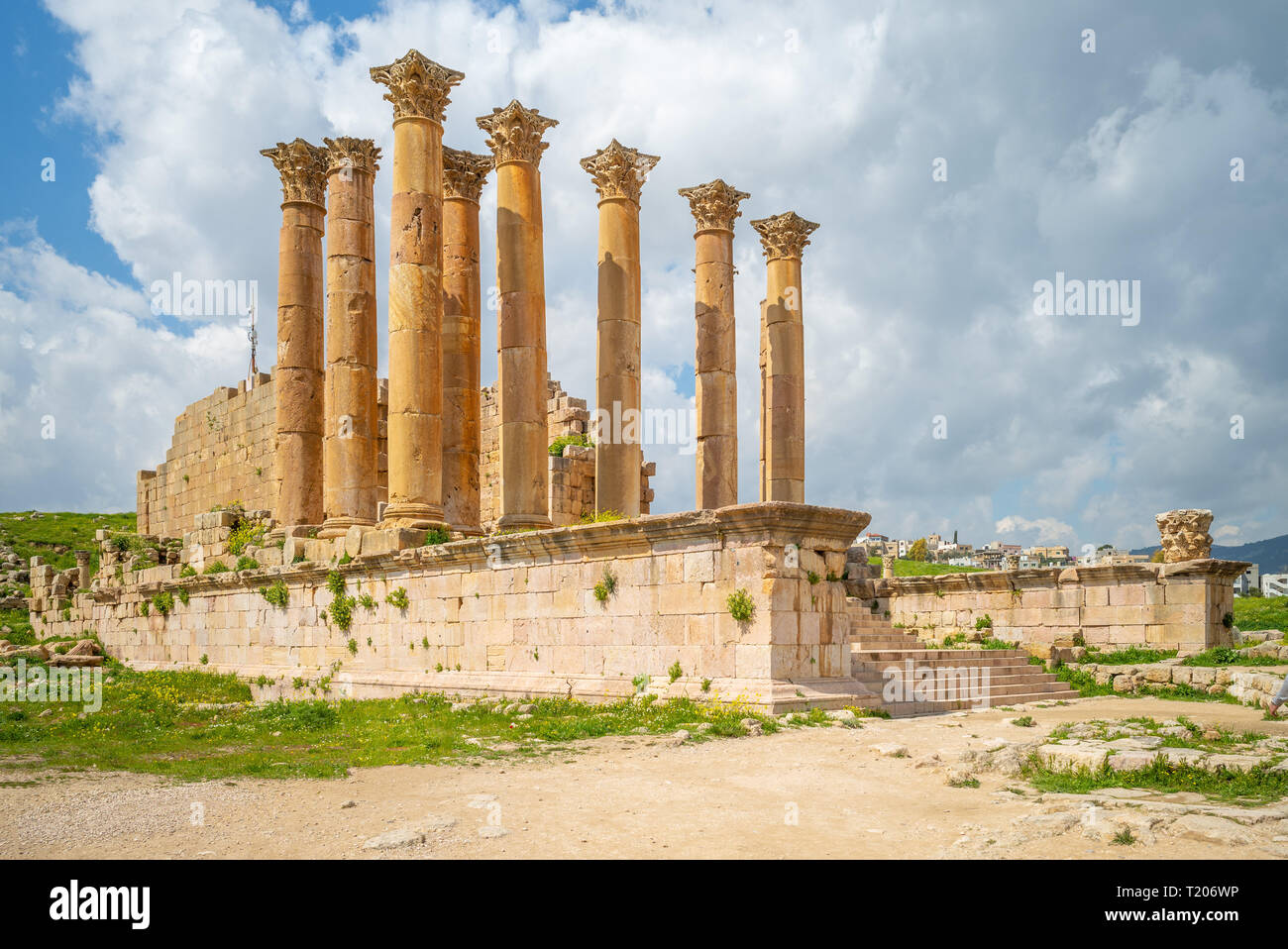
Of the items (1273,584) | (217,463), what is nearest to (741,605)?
(217,463)

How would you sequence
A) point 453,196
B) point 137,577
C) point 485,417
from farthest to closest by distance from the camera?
point 485,417 → point 137,577 → point 453,196

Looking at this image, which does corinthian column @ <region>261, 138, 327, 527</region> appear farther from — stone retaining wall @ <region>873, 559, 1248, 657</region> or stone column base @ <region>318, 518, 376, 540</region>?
stone retaining wall @ <region>873, 559, 1248, 657</region>

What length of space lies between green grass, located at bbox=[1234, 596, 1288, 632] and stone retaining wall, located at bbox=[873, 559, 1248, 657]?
242 inches

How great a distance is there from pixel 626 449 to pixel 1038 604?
27.9 ft

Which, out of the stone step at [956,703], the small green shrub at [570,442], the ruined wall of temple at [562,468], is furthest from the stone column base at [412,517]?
the small green shrub at [570,442]

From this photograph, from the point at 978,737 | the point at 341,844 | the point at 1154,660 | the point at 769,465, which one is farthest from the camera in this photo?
the point at 769,465

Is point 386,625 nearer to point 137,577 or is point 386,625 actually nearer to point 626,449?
point 626,449

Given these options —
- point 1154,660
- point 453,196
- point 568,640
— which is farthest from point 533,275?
point 1154,660

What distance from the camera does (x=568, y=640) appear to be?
1472cm

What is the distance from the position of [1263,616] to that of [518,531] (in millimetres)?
20079

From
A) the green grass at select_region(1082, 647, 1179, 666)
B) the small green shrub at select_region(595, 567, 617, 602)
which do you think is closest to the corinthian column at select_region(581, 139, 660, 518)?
the small green shrub at select_region(595, 567, 617, 602)

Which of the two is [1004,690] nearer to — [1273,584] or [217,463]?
[217,463]

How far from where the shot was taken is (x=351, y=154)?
2300 centimetres

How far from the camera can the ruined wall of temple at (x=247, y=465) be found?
28906mm
